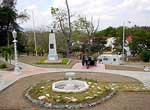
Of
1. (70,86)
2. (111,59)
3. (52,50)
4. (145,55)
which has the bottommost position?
(70,86)

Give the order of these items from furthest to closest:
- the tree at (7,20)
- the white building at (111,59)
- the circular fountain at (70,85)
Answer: the white building at (111,59), the tree at (7,20), the circular fountain at (70,85)

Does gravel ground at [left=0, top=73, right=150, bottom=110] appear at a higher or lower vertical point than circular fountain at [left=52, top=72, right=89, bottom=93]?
lower

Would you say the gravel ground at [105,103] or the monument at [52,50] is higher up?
the monument at [52,50]

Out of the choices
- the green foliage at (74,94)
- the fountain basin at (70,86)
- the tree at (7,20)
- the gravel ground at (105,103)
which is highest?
the tree at (7,20)

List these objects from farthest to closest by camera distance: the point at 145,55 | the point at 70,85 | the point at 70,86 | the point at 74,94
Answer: the point at 145,55
the point at 70,85
the point at 70,86
the point at 74,94

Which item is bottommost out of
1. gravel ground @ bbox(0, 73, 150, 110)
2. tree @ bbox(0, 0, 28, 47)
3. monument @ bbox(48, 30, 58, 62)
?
gravel ground @ bbox(0, 73, 150, 110)

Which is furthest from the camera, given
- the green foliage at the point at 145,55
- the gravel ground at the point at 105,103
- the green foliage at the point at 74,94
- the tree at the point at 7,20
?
the green foliage at the point at 145,55

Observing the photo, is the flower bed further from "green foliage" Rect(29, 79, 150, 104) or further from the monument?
the monument

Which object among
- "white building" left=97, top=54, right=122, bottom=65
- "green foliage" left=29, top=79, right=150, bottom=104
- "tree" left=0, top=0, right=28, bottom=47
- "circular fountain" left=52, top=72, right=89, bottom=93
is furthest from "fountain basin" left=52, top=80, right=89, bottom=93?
"tree" left=0, top=0, right=28, bottom=47

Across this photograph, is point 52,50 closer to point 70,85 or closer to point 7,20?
point 7,20

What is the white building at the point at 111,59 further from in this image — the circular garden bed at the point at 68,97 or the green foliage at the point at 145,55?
the circular garden bed at the point at 68,97

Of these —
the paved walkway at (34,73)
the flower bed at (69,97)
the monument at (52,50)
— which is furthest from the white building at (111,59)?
the flower bed at (69,97)

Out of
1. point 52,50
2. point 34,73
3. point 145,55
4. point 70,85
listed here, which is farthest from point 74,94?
point 145,55

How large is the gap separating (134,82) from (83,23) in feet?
91.4
